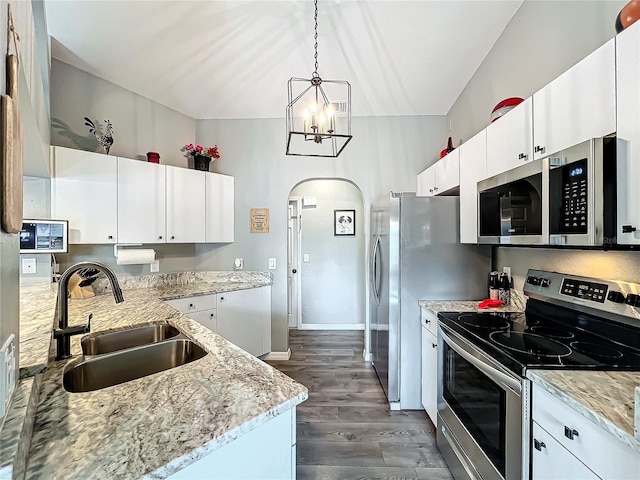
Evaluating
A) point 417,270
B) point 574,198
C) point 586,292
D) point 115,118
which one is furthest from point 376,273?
point 115,118

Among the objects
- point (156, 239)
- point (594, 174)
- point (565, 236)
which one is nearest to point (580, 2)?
point (594, 174)

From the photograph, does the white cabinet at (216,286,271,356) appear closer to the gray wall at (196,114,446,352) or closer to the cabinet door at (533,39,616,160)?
the gray wall at (196,114,446,352)

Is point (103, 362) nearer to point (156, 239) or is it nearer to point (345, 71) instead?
point (156, 239)

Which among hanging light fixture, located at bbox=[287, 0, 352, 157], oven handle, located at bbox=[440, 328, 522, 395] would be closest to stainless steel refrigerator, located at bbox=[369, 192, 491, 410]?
oven handle, located at bbox=[440, 328, 522, 395]

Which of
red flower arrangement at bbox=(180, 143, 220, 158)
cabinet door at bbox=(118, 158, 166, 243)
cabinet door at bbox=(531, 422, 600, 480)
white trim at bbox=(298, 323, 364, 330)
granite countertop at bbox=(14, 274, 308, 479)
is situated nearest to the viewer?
granite countertop at bbox=(14, 274, 308, 479)

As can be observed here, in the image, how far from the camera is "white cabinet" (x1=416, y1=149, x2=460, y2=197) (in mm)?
2455

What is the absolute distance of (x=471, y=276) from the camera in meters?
2.51

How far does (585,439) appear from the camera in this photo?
38.0 inches

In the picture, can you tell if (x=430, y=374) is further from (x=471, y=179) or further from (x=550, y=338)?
(x=471, y=179)

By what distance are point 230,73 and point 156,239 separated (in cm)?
168

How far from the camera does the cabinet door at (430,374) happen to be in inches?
86.8

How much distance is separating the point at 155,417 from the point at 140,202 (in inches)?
98.1

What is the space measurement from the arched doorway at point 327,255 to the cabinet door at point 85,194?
2654 millimetres

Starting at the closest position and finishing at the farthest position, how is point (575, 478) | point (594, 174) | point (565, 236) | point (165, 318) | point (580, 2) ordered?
1. point (575, 478)
2. point (594, 174)
3. point (565, 236)
4. point (580, 2)
5. point (165, 318)
